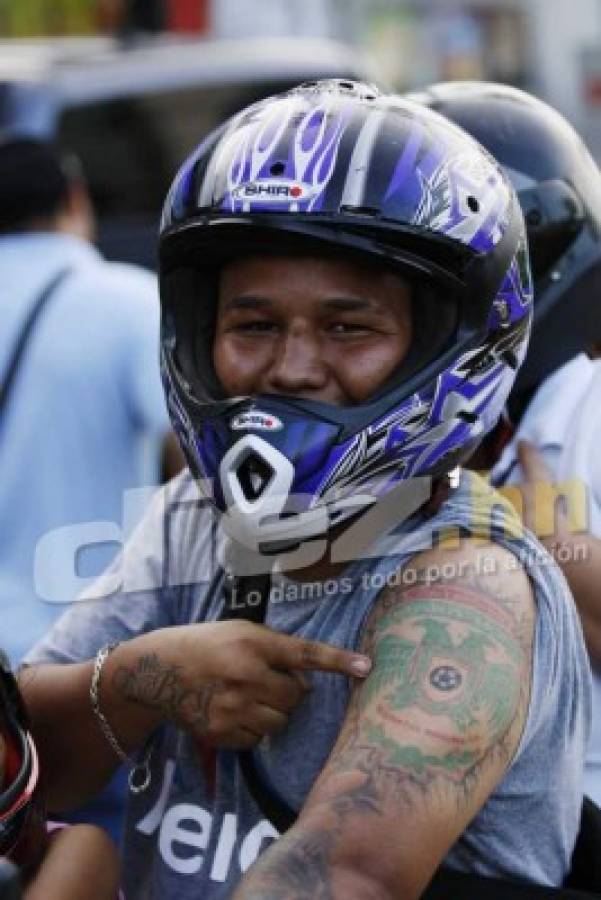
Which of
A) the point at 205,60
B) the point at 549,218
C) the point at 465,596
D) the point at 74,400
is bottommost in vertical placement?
the point at 205,60

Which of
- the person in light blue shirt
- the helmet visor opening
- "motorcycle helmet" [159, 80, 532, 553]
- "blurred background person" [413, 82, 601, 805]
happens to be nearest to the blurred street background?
the person in light blue shirt

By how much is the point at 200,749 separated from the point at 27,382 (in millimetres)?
2124

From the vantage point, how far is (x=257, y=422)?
8.38 ft

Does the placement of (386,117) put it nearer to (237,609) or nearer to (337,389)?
(337,389)

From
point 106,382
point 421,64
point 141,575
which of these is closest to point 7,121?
point 106,382

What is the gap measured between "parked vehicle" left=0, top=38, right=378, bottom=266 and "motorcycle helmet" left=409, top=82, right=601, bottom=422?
6348 mm

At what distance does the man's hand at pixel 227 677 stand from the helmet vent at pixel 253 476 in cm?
18

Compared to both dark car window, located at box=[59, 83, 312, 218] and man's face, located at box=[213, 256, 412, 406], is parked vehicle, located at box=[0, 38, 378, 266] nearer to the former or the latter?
dark car window, located at box=[59, 83, 312, 218]

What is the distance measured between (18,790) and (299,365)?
645 millimetres

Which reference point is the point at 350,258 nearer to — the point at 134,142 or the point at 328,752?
the point at 328,752

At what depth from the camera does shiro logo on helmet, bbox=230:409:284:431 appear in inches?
100

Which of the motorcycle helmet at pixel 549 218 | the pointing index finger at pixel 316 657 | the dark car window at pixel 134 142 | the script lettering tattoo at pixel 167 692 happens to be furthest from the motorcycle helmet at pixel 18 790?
the dark car window at pixel 134 142

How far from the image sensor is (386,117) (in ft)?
8.84

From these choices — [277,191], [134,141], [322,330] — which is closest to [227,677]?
[322,330]
